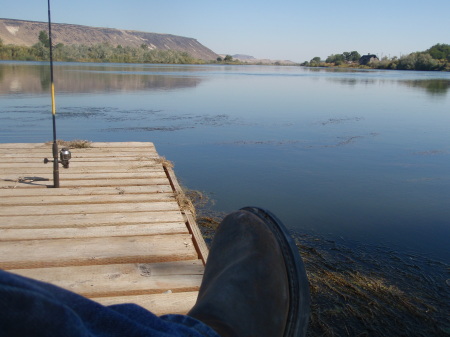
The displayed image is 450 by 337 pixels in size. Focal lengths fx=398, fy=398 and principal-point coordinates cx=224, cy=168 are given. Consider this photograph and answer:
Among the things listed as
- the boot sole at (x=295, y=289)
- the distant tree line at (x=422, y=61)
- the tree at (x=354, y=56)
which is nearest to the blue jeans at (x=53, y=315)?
the boot sole at (x=295, y=289)

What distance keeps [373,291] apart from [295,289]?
83.3 inches

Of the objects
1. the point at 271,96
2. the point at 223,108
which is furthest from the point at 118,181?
the point at 271,96

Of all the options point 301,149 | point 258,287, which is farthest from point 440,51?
point 258,287

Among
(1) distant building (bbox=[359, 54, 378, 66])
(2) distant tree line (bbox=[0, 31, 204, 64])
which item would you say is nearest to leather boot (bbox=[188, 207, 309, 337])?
(2) distant tree line (bbox=[0, 31, 204, 64])

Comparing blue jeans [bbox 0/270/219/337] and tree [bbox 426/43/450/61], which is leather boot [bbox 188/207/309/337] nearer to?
blue jeans [bbox 0/270/219/337]

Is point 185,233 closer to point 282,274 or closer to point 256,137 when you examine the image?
point 282,274

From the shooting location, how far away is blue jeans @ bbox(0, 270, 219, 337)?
0.53 m

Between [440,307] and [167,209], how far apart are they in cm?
227

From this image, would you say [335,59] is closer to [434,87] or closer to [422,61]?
[422,61]

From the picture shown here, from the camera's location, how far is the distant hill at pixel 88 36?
119387 millimetres

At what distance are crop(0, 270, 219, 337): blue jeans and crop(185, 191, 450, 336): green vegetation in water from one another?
2.30 metres

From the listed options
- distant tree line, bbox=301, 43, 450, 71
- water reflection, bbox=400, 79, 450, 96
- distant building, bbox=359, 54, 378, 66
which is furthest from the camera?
distant building, bbox=359, 54, 378, 66

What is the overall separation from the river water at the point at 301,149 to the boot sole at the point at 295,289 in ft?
9.36

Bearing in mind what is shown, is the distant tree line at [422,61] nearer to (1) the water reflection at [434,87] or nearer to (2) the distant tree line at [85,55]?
(2) the distant tree line at [85,55]
